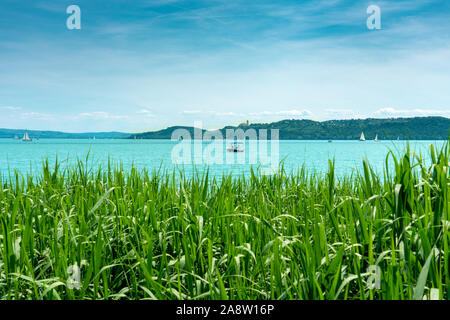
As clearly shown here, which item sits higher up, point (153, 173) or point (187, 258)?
point (153, 173)

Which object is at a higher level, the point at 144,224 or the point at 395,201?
the point at 395,201

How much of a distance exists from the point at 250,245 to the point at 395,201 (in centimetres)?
101

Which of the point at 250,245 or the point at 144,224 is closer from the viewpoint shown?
the point at 250,245

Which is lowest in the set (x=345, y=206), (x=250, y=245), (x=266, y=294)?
(x=266, y=294)

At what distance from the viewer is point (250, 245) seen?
2.60m

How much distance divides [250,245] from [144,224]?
0.91 meters

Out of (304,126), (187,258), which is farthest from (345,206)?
(304,126)

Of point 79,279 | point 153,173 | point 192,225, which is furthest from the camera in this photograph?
point 153,173

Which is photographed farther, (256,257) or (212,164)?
(212,164)

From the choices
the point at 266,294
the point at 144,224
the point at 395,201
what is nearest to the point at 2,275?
the point at 144,224
